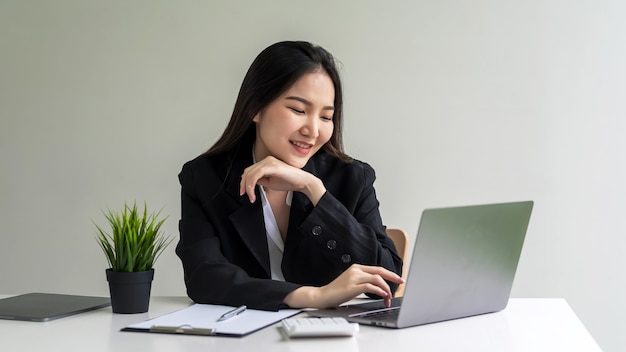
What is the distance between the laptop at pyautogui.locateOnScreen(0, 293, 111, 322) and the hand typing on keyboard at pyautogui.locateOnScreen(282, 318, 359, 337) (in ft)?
1.76

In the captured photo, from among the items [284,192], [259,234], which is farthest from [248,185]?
[284,192]

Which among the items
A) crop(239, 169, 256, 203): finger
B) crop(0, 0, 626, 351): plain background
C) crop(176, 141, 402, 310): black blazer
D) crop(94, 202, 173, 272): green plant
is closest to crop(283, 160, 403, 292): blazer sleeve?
crop(176, 141, 402, 310): black blazer

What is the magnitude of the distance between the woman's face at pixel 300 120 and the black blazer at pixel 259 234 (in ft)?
0.41

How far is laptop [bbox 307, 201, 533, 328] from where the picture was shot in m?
1.29

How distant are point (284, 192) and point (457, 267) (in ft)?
2.71

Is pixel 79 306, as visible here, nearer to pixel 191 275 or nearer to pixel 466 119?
pixel 191 275

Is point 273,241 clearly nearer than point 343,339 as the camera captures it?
No

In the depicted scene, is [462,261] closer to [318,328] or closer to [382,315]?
[382,315]

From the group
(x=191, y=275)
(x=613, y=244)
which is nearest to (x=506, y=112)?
(x=613, y=244)

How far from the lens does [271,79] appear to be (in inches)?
78.9

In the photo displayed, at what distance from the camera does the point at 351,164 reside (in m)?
2.17

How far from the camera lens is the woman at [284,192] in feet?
6.00

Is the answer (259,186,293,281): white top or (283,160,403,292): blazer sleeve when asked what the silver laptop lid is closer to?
(283,160,403,292): blazer sleeve

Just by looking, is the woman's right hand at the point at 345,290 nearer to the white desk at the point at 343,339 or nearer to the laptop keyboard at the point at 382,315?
the laptop keyboard at the point at 382,315
